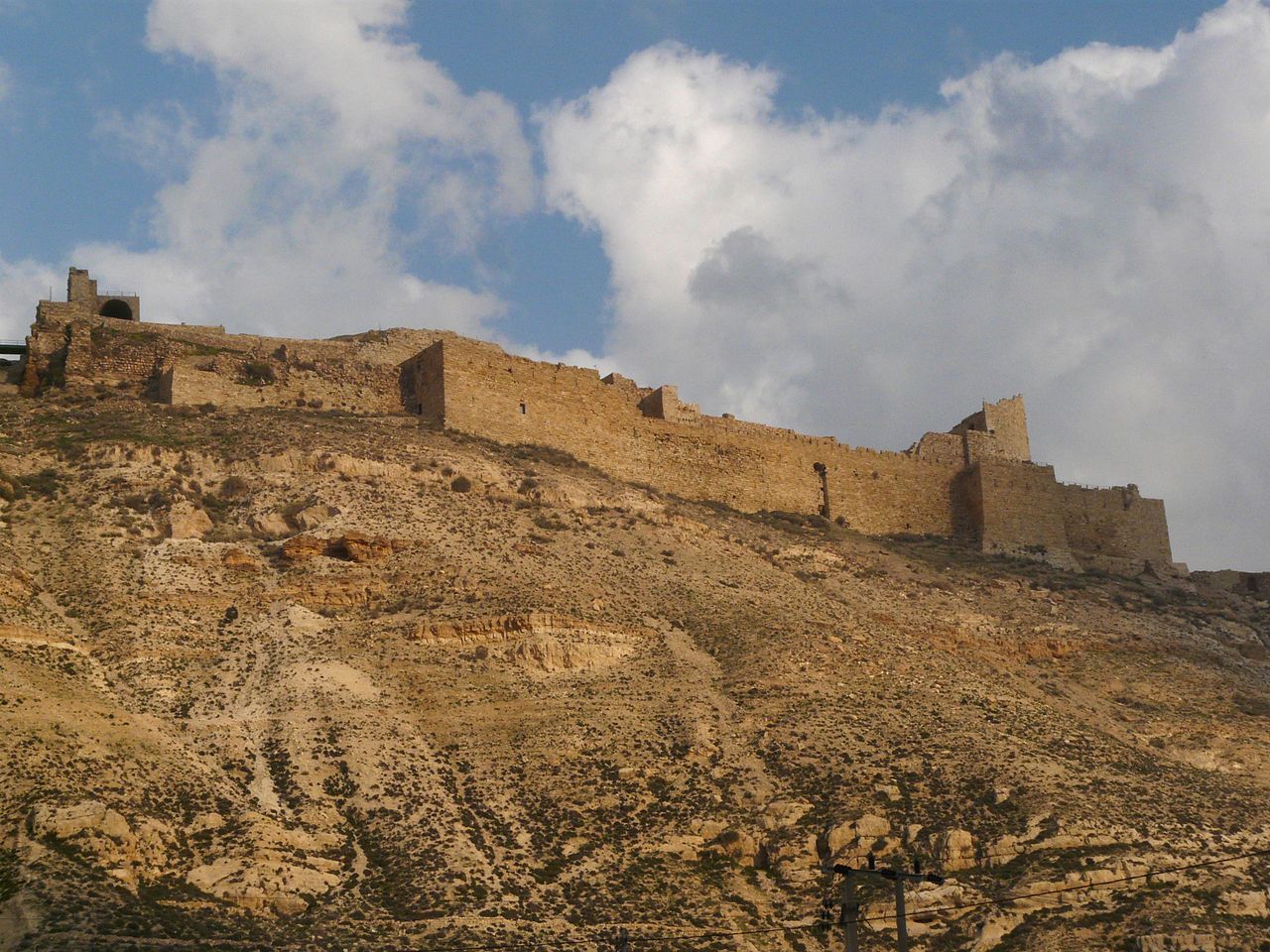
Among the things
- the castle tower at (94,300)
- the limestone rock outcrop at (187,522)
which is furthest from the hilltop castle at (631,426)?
the limestone rock outcrop at (187,522)

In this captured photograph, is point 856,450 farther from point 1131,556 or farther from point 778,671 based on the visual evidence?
point 778,671

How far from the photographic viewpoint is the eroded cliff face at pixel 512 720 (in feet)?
81.5

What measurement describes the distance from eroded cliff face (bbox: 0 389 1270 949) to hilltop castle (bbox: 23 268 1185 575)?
9.81 feet

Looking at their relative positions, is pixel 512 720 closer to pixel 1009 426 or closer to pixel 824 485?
pixel 824 485

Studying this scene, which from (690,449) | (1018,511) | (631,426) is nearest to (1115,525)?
(1018,511)

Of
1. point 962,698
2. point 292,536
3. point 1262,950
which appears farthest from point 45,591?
point 1262,950

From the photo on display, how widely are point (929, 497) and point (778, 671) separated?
22959 mm

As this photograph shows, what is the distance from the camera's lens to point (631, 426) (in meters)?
49.1

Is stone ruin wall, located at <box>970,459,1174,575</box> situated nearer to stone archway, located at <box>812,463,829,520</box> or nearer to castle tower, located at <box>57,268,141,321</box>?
stone archway, located at <box>812,463,829,520</box>

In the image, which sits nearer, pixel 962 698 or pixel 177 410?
pixel 962 698

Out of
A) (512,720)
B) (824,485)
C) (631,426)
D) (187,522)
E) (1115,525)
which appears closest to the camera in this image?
(512,720)

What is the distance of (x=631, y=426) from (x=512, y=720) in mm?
19816

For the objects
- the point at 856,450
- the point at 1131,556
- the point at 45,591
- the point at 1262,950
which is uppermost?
the point at 856,450

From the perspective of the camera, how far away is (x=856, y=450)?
178ft
